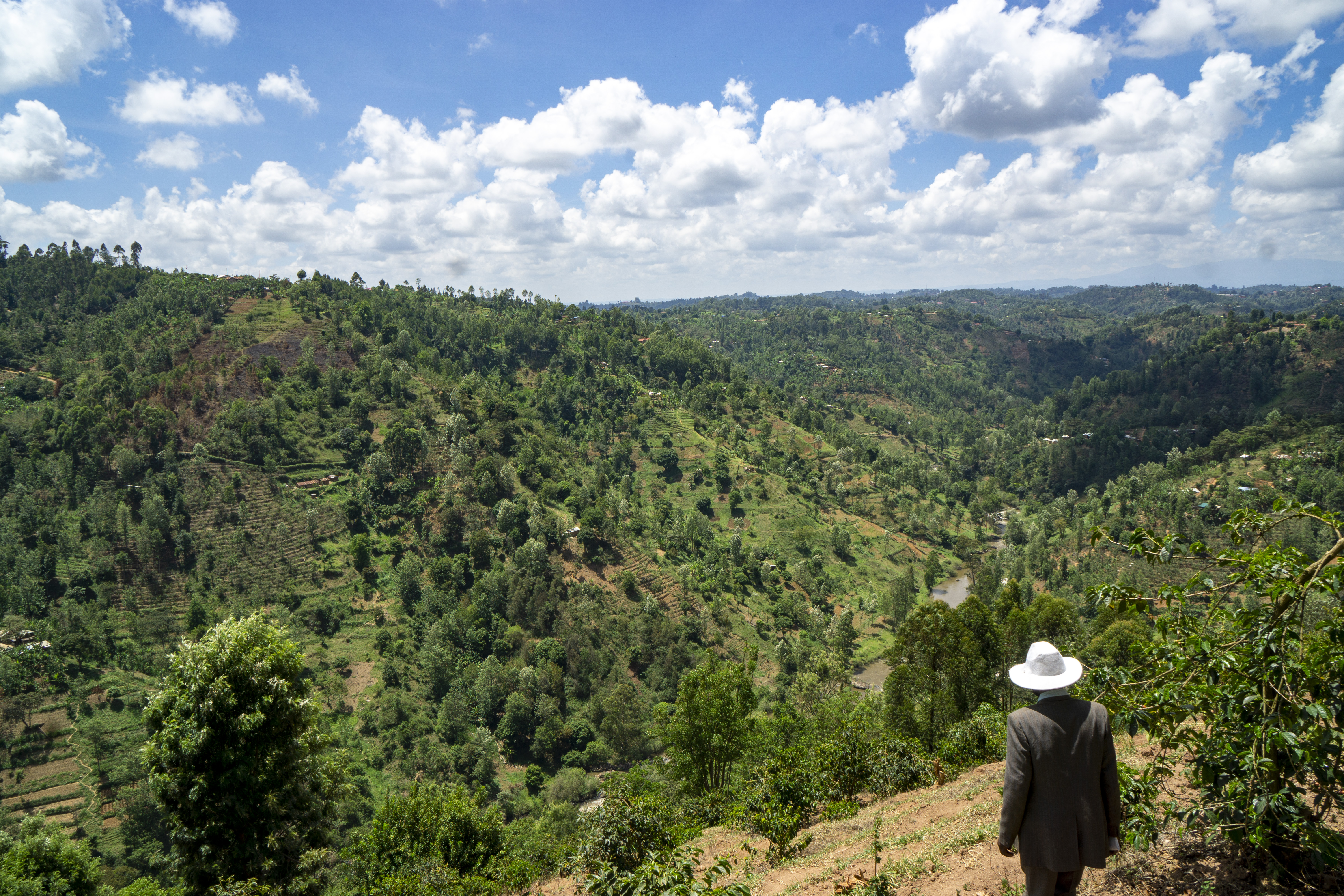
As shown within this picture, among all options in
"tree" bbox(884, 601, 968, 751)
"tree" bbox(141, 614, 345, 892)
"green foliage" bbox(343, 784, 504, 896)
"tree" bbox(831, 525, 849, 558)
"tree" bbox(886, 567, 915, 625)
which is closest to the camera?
"tree" bbox(141, 614, 345, 892)

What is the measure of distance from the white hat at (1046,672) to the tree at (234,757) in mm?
18132

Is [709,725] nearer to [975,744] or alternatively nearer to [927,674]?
[975,744]

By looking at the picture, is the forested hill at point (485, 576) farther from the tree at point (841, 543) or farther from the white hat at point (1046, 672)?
the white hat at point (1046, 672)

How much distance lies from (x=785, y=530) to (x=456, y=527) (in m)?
60.7

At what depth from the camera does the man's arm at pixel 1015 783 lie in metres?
5.37

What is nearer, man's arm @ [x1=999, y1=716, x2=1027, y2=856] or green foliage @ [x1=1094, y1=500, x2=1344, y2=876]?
green foliage @ [x1=1094, y1=500, x2=1344, y2=876]

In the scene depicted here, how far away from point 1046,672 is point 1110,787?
1.18 metres

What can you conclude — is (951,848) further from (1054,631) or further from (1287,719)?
(1054,631)

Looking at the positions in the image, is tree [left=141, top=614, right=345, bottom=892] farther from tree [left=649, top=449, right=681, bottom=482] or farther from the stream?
tree [left=649, top=449, right=681, bottom=482]

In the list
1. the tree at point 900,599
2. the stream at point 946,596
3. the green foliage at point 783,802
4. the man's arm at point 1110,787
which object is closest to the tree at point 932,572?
the stream at point 946,596

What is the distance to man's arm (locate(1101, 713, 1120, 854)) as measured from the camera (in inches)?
208

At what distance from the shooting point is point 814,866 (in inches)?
486

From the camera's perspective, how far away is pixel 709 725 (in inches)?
1091

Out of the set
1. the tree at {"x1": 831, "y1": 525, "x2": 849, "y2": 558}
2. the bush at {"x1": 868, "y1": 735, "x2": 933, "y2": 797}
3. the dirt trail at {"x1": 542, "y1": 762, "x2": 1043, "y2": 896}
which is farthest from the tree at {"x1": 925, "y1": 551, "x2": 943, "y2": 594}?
the dirt trail at {"x1": 542, "y1": 762, "x2": 1043, "y2": 896}
